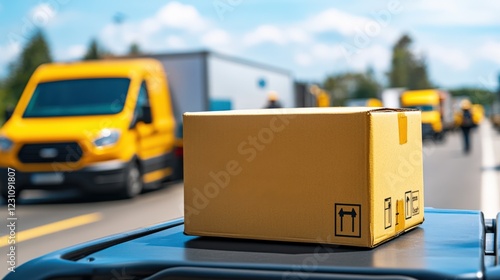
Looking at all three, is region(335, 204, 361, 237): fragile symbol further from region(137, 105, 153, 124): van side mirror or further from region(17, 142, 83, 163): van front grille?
region(137, 105, 153, 124): van side mirror

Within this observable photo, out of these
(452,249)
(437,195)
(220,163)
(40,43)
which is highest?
(40,43)

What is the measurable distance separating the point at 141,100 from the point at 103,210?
2740 mm

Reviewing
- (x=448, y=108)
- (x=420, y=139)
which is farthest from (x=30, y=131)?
(x=448, y=108)

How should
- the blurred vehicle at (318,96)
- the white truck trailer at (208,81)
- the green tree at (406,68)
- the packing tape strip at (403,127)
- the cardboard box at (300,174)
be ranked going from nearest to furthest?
the cardboard box at (300,174) < the packing tape strip at (403,127) < the white truck trailer at (208,81) < the blurred vehicle at (318,96) < the green tree at (406,68)

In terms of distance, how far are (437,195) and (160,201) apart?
464 centimetres

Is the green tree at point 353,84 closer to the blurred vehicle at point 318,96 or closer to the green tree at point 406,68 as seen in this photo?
the green tree at point 406,68

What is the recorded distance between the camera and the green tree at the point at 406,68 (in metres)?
160

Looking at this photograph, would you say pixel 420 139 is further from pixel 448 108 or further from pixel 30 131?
pixel 448 108

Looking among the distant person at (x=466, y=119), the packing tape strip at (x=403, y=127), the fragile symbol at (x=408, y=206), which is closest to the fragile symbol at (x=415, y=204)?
the fragile symbol at (x=408, y=206)

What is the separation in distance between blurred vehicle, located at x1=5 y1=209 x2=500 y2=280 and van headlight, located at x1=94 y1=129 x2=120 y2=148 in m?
10.9

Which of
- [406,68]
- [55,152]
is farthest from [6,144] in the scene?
[406,68]

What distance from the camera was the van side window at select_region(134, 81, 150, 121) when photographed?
1462cm

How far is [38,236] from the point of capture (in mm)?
10055

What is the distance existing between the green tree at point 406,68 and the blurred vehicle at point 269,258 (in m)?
156
